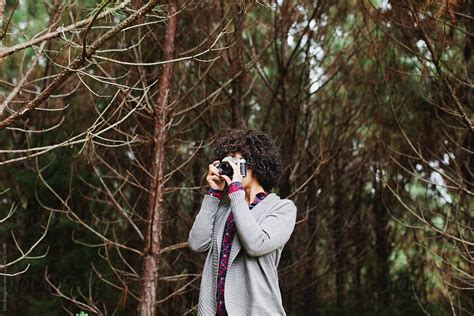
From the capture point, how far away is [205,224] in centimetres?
229

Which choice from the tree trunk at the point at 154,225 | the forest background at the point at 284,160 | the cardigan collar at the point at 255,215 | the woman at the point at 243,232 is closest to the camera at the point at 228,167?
the woman at the point at 243,232

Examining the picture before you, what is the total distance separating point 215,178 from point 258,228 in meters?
0.30

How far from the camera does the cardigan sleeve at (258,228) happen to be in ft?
6.78

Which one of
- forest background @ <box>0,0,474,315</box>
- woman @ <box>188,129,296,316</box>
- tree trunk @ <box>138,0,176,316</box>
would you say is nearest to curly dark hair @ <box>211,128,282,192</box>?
woman @ <box>188,129,296,316</box>

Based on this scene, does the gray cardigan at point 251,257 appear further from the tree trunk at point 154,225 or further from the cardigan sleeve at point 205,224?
the tree trunk at point 154,225

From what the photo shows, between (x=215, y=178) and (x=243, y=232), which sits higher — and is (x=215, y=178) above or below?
above

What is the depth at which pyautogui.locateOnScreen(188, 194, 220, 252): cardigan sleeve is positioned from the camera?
2285mm

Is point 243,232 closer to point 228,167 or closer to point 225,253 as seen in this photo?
point 225,253

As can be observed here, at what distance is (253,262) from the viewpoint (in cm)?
214

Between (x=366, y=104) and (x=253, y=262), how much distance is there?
13.0 ft

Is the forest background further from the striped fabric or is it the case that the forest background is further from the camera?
the striped fabric

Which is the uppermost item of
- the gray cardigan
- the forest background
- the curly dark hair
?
the forest background

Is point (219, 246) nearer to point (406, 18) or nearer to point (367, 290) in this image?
point (406, 18)

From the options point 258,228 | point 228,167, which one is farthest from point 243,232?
point 228,167
